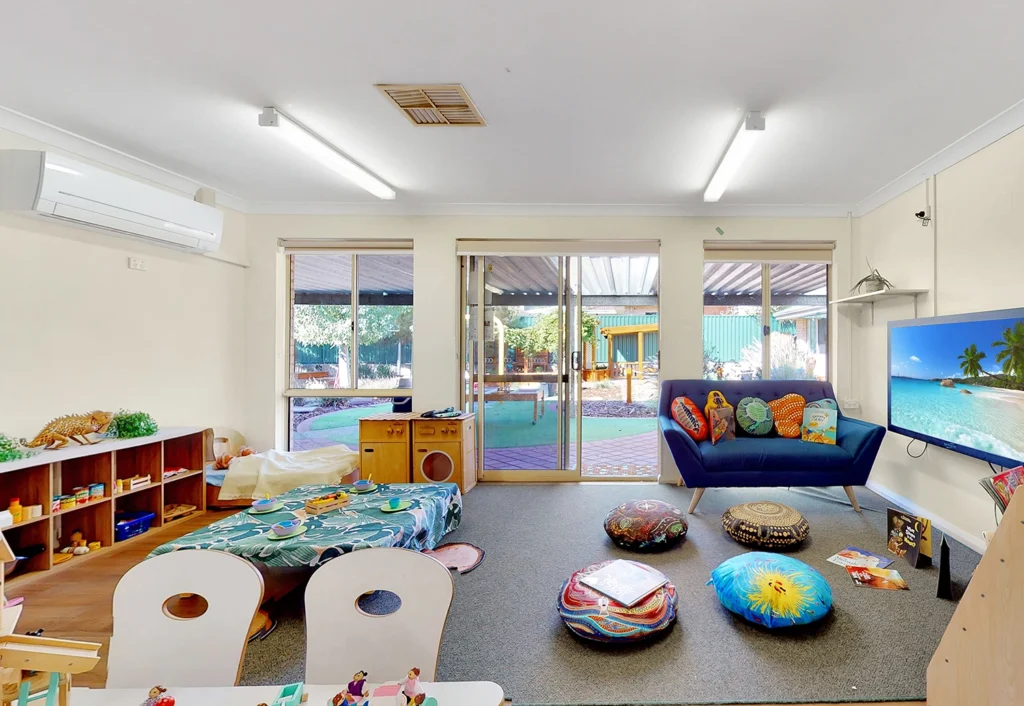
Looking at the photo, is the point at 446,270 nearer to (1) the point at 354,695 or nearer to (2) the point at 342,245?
(2) the point at 342,245

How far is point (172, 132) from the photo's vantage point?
109 inches

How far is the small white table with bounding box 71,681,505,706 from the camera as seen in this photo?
2.83 ft

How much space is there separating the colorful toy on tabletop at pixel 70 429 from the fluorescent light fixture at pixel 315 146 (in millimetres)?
2108

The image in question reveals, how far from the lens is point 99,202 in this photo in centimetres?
270

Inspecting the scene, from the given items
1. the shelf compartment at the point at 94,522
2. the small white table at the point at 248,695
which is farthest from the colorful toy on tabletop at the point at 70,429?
the small white table at the point at 248,695

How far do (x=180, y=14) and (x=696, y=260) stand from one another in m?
3.82

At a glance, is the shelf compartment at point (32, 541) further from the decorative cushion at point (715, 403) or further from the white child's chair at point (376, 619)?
the decorative cushion at point (715, 403)

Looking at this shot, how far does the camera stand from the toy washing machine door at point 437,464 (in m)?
3.77

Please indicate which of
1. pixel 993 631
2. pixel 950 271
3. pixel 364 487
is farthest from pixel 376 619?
pixel 950 271

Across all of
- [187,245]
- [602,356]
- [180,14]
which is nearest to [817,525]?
[602,356]

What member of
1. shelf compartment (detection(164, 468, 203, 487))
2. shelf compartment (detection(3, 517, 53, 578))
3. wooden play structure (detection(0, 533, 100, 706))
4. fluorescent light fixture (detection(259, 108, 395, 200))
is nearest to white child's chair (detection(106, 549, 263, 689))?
wooden play structure (detection(0, 533, 100, 706))

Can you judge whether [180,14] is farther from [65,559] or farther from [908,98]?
[908,98]

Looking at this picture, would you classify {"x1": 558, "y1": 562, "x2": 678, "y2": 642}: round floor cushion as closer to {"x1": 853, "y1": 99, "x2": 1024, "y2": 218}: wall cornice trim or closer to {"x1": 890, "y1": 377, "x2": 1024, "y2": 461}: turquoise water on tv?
{"x1": 890, "y1": 377, "x2": 1024, "y2": 461}: turquoise water on tv

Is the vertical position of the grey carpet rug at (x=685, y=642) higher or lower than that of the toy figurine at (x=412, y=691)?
lower
